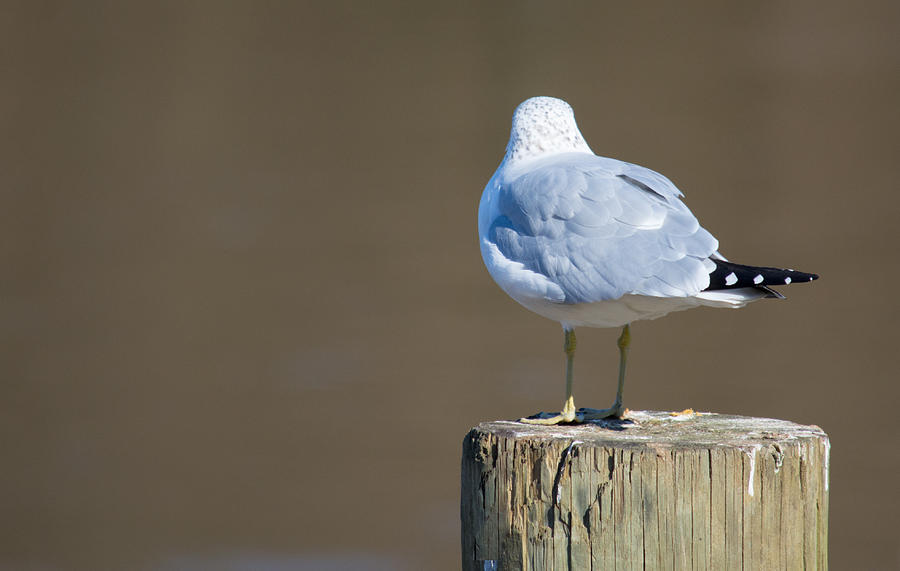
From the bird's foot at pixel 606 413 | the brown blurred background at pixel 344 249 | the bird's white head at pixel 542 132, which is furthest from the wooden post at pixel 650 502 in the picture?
the brown blurred background at pixel 344 249

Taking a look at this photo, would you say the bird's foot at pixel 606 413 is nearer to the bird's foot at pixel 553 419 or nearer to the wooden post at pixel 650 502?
the bird's foot at pixel 553 419

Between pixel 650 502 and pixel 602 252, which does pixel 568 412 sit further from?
pixel 650 502

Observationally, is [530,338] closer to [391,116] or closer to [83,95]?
[391,116]

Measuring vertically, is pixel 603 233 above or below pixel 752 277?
above

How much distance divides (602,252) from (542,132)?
0.60 m

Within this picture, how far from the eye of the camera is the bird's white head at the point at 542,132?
11.2ft

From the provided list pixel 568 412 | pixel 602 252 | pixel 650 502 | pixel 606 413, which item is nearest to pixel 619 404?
pixel 606 413

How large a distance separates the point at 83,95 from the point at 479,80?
11.3 feet

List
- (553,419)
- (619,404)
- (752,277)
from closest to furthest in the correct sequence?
1. (752,277)
2. (553,419)
3. (619,404)

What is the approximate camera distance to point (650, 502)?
8.09 feet

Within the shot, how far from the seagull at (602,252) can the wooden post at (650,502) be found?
36cm

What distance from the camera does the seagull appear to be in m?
2.81

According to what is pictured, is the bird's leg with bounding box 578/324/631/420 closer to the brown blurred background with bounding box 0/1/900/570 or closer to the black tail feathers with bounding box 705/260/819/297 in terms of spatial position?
the black tail feathers with bounding box 705/260/819/297

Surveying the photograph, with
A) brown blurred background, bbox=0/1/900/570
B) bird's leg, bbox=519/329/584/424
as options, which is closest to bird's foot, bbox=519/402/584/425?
bird's leg, bbox=519/329/584/424
